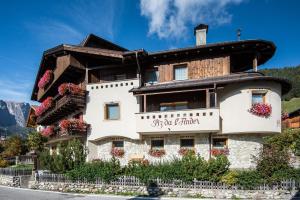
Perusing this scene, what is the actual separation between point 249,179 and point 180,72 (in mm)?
10008

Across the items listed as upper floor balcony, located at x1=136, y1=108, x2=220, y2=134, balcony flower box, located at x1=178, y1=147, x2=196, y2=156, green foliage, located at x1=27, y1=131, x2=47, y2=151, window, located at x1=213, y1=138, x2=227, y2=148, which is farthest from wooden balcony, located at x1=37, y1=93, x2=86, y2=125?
window, located at x1=213, y1=138, x2=227, y2=148

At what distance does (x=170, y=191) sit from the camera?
54.9 ft

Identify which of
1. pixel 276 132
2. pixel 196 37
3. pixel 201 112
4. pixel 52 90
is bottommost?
pixel 276 132

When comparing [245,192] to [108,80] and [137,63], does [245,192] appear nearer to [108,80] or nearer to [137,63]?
[137,63]

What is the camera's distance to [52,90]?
31.8 metres

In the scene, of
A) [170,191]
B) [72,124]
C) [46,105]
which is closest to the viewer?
[170,191]

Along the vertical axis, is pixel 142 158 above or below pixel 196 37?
below

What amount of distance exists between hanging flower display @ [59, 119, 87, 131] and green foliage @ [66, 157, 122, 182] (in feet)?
12.4

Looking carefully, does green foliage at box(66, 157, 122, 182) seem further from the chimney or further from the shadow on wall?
the chimney

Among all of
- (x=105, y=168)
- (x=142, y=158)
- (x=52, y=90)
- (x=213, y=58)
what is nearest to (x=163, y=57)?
(x=213, y=58)

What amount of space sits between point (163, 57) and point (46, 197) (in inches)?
487

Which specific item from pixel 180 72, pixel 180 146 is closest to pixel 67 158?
pixel 180 146

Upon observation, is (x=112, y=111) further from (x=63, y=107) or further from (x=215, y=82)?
(x=215, y=82)

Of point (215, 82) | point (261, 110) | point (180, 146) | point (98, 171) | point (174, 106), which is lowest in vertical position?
point (98, 171)
